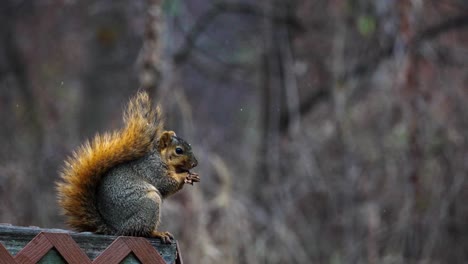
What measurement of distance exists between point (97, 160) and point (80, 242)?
1.00ft

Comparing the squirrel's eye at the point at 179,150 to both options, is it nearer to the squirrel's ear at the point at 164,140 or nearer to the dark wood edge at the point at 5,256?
the squirrel's ear at the point at 164,140

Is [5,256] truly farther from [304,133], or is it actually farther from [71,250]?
[304,133]

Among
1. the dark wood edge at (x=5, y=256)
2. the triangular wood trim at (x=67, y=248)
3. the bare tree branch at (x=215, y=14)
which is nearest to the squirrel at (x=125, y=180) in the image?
the triangular wood trim at (x=67, y=248)

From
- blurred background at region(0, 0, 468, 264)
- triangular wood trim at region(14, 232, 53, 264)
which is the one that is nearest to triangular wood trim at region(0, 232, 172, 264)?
triangular wood trim at region(14, 232, 53, 264)

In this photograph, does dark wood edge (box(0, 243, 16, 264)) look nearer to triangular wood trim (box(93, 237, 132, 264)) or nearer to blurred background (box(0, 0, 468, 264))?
triangular wood trim (box(93, 237, 132, 264))

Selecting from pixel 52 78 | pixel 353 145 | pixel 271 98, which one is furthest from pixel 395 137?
pixel 52 78

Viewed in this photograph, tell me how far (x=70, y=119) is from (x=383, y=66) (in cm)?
370

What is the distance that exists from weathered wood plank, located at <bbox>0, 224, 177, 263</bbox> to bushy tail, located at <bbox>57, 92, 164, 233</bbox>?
0.45 feet

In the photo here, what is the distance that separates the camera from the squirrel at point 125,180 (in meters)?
2.51

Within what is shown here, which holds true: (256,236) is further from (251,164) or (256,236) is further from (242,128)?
(242,128)

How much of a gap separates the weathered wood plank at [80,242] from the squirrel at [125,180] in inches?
1.3

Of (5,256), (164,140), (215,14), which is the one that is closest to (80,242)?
(5,256)

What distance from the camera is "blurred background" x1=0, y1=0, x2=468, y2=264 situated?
6.50m

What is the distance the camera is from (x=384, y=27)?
7.62 metres
